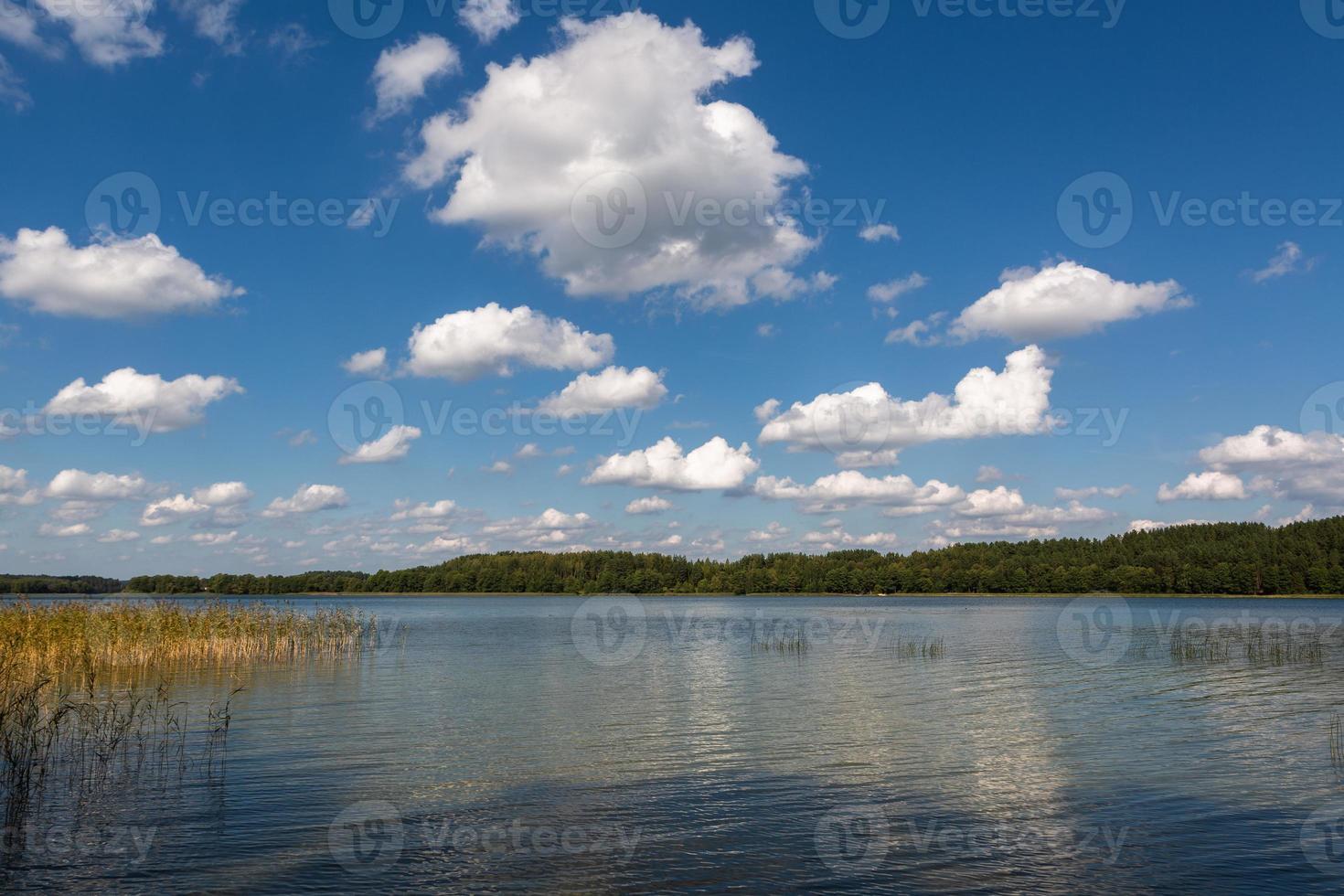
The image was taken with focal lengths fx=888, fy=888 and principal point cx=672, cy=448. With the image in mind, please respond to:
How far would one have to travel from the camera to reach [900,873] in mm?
13383

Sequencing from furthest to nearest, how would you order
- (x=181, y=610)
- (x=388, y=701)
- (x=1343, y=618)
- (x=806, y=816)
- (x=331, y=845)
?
1. (x=1343, y=618)
2. (x=181, y=610)
3. (x=388, y=701)
4. (x=806, y=816)
5. (x=331, y=845)

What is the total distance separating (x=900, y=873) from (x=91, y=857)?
12.4 m

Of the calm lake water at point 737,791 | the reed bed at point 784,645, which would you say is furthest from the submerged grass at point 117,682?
the reed bed at point 784,645

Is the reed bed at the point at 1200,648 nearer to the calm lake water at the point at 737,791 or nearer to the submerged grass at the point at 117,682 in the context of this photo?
the calm lake water at the point at 737,791

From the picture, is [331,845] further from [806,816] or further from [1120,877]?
[1120,877]

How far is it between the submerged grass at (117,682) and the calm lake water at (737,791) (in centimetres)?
123

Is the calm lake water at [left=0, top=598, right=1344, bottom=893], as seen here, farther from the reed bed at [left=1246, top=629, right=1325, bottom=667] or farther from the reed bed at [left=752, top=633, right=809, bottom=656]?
the reed bed at [left=752, top=633, right=809, bottom=656]

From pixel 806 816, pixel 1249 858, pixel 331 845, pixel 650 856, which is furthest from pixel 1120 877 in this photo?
pixel 331 845

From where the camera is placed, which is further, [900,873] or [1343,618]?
[1343,618]

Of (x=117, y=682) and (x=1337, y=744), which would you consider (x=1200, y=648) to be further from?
(x=117, y=682)

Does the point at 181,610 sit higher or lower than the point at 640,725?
higher

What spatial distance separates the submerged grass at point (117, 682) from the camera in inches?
736

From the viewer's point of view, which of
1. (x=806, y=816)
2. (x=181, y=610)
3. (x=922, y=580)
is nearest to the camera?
(x=806, y=816)

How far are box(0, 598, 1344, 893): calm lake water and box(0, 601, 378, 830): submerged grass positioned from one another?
48.6 inches
